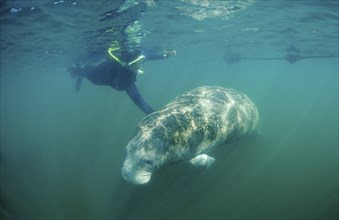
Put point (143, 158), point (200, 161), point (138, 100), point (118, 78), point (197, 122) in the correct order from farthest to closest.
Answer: point (118, 78) → point (138, 100) → point (197, 122) → point (200, 161) → point (143, 158)

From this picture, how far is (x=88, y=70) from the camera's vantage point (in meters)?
11.9

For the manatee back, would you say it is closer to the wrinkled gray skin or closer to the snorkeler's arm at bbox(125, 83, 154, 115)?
the wrinkled gray skin

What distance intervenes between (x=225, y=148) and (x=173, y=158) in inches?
197

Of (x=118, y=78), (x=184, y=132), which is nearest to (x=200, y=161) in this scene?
(x=184, y=132)

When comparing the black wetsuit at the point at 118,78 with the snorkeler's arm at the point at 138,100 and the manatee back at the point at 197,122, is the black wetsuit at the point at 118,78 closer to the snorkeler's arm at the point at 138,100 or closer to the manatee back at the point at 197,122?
the snorkeler's arm at the point at 138,100

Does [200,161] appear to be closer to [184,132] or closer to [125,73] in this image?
[184,132]

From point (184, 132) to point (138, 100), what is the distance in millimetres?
3059

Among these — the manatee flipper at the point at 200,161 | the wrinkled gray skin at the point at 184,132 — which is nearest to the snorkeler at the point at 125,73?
the wrinkled gray skin at the point at 184,132

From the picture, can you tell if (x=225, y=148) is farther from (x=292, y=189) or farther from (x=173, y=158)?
(x=173, y=158)

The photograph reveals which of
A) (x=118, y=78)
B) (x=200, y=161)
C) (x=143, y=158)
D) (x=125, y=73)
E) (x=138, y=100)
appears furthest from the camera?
(x=118, y=78)

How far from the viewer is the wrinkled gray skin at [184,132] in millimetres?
6117

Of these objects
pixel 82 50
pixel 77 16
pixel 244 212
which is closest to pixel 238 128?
pixel 244 212

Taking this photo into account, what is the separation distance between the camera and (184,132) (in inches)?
268

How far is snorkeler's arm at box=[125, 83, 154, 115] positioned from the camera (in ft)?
30.1
